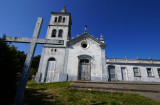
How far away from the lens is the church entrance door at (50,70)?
42.1 feet

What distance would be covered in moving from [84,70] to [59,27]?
9.63 meters

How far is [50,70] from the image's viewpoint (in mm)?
13320

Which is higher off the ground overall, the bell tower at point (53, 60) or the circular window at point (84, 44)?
the circular window at point (84, 44)

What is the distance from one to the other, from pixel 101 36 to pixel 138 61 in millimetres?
11821

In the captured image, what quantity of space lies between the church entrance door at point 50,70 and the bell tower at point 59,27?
4292 mm

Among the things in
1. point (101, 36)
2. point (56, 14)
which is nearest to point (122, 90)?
point (101, 36)

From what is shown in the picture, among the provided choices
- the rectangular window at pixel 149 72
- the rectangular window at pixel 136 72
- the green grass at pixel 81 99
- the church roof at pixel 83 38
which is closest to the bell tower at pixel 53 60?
the church roof at pixel 83 38

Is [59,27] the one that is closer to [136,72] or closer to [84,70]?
[84,70]

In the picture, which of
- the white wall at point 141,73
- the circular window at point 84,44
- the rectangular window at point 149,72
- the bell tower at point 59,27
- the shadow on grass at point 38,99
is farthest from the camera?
the rectangular window at point 149,72

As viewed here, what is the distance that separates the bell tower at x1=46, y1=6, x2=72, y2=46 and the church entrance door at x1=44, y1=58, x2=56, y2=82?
4292 millimetres

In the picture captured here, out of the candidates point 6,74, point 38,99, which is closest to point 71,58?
point 38,99

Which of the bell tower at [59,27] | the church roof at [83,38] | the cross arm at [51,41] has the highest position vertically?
the bell tower at [59,27]

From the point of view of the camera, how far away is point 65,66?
522 inches

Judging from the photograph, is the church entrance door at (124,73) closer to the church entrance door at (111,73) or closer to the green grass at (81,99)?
the church entrance door at (111,73)
